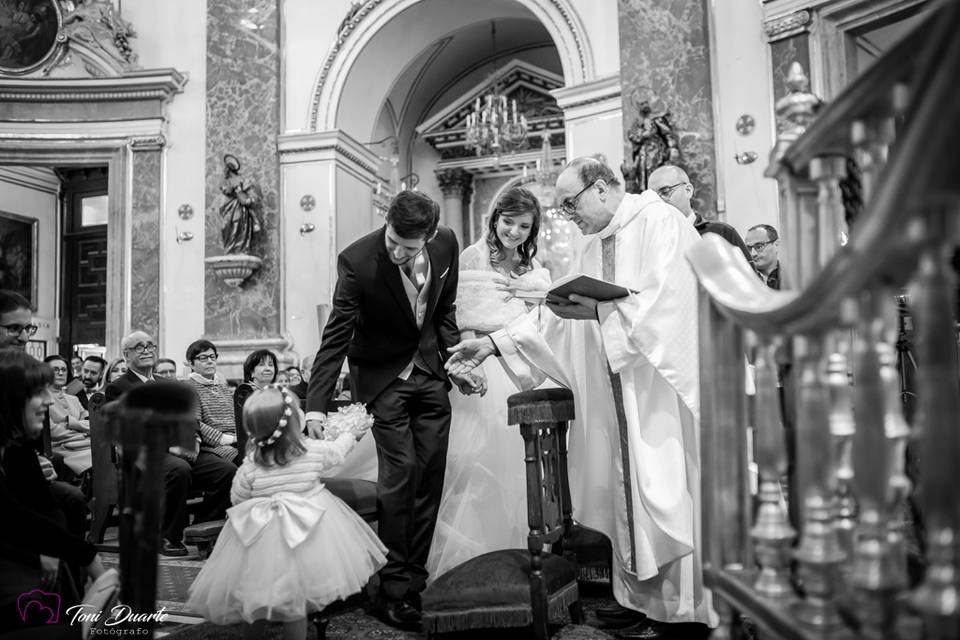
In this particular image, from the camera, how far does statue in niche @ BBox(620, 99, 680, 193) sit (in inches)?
301

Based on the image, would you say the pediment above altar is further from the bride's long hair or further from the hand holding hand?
the hand holding hand

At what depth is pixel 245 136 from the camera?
1026 centimetres

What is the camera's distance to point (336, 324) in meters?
3.55

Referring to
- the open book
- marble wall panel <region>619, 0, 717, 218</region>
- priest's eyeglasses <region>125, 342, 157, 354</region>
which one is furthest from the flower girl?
marble wall panel <region>619, 0, 717, 218</region>

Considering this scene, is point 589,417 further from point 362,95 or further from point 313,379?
point 362,95

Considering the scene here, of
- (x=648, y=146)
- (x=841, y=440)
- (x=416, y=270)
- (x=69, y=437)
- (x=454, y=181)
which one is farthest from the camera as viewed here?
(x=454, y=181)

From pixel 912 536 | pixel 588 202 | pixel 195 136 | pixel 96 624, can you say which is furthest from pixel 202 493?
pixel 195 136

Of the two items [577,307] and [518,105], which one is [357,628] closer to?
[577,307]

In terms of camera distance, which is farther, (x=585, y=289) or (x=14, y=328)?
(x=14, y=328)

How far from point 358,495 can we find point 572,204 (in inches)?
63.7

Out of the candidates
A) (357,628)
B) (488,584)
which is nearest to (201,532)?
(357,628)

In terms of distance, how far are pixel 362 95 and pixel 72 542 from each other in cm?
924

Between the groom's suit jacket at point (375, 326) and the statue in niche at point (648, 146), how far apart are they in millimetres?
4317

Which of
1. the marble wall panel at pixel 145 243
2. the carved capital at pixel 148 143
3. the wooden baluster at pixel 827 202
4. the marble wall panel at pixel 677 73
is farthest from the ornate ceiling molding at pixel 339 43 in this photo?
the wooden baluster at pixel 827 202
